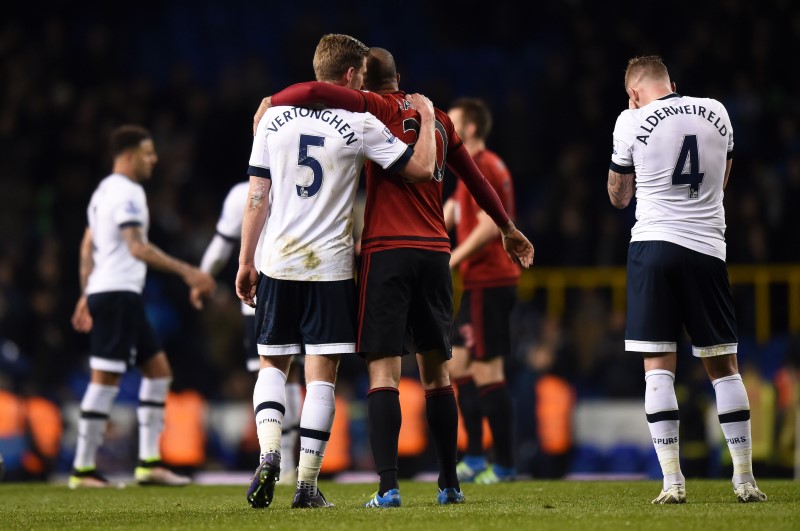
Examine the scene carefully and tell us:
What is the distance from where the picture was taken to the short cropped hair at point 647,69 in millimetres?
6199

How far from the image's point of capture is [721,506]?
229 inches

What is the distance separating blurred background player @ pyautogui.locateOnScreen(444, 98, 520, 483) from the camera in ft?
27.5

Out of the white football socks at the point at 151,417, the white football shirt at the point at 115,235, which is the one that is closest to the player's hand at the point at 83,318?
the white football shirt at the point at 115,235

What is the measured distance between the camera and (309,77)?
664 inches

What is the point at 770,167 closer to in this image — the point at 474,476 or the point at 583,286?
the point at 583,286

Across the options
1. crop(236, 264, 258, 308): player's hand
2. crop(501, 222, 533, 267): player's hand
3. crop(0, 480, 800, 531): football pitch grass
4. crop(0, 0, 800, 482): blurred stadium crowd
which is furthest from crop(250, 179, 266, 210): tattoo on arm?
crop(0, 0, 800, 482): blurred stadium crowd

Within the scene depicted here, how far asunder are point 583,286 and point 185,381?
441cm

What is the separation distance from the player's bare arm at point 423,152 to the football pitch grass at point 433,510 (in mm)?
1525

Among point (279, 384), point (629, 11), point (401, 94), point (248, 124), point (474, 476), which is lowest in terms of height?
point (474, 476)

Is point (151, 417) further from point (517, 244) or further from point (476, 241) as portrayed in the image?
point (517, 244)

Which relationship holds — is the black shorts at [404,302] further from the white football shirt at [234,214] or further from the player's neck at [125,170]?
the player's neck at [125,170]

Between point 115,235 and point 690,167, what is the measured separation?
4448 millimetres

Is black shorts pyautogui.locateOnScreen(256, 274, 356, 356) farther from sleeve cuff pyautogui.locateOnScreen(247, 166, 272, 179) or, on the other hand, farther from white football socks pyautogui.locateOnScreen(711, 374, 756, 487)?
white football socks pyautogui.locateOnScreen(711, 374, 756, 487)

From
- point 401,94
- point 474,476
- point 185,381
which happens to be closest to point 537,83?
point 185,381
